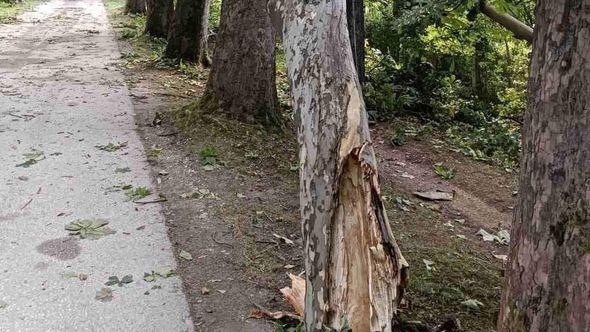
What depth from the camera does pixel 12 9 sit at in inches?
947

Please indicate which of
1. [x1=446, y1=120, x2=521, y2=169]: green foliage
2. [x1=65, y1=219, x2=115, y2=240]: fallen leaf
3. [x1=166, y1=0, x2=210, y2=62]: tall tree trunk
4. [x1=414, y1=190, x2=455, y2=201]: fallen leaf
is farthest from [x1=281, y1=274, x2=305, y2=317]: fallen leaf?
[x1=166, y1=0, x2=210, y2=62]: tall tree trunk

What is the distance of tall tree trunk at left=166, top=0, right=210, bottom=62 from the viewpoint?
35.4 feet

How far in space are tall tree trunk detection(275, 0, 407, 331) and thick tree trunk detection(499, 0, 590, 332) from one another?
0.74 meters

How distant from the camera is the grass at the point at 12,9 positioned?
784 inches

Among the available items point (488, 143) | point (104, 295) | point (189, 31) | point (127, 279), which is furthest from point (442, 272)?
point (189, 31)

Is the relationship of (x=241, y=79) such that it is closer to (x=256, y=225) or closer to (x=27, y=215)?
(x=256, y=225)

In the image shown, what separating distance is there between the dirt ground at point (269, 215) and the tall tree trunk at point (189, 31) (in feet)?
→ 8.98

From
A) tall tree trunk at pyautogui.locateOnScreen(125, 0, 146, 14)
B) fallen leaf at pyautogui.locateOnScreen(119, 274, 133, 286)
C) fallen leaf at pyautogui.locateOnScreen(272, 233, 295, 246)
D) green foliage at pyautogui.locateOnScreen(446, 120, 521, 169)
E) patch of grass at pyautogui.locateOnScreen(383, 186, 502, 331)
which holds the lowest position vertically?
fallen leaf at pyautogui.locateOnScreen(119, 274, 133, 286)

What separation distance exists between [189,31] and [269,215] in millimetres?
7202

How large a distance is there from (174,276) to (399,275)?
1.63 metres

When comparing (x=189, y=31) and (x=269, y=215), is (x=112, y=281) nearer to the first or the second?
(x=269, y=215)

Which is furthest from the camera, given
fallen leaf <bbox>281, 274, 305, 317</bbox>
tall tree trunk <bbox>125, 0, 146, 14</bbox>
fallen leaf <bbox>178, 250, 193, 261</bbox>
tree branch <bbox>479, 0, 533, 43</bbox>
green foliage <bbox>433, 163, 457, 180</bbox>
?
tall tree trunk <bbox>125, 0, 146, 14</bbox>

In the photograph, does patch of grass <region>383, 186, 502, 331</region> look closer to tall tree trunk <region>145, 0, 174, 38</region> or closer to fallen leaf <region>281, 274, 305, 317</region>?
fallen leaf <region>281, 274, 305, 317</region>

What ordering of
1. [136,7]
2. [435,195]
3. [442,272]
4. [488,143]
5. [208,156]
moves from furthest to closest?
[136,7], [488,143], [435,195], [208,156], [442,272]
